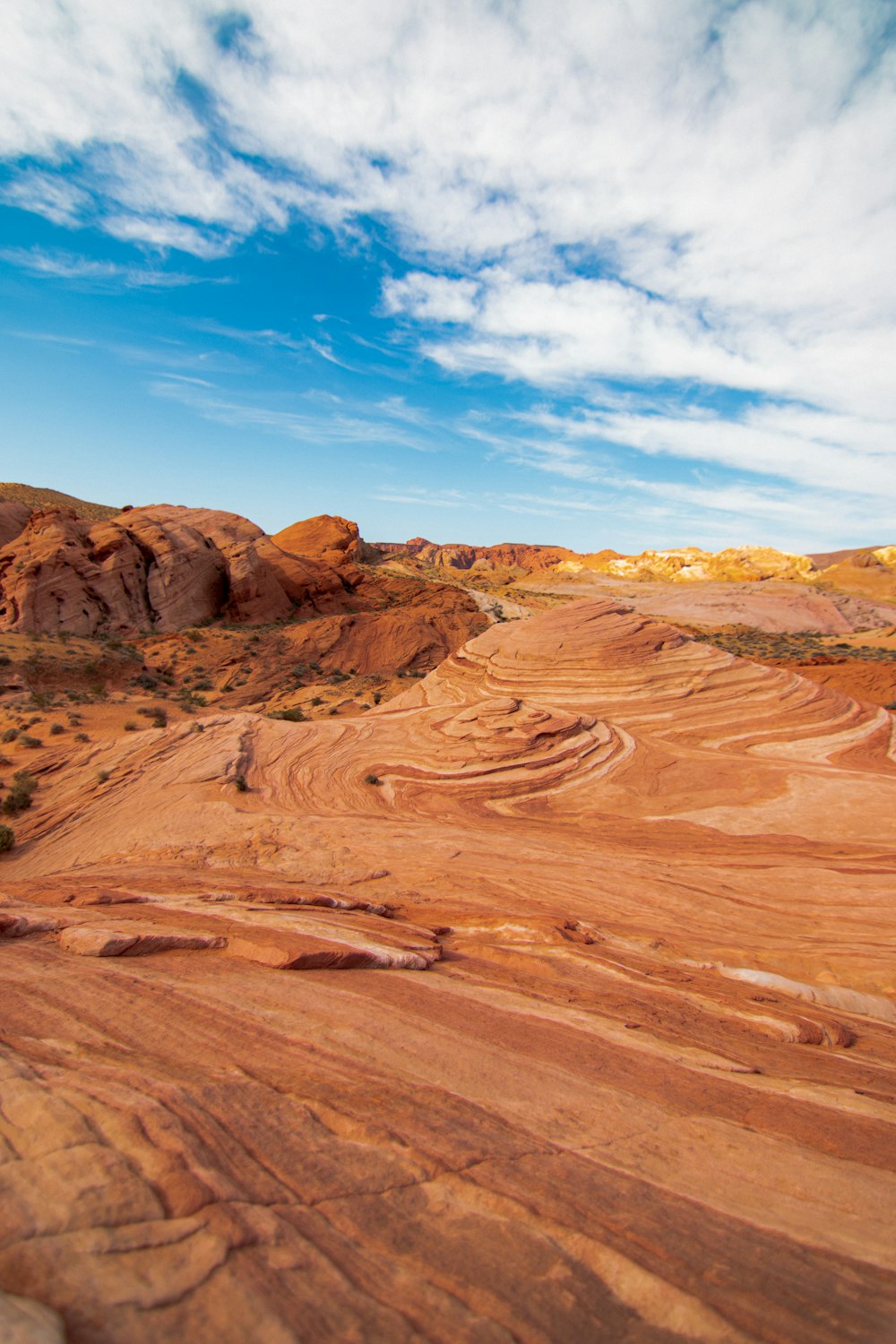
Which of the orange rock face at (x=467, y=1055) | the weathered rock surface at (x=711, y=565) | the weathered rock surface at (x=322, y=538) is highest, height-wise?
the weathered rock surface at (x=711, y=565)

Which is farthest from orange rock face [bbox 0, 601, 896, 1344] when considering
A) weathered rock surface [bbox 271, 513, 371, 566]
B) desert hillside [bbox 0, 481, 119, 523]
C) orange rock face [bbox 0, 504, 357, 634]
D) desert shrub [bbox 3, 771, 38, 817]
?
desert hillside [bbox 0, 481, 119, 523]

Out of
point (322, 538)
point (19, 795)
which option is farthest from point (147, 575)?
point (19, 795)

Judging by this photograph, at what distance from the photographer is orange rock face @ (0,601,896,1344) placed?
2.26 m

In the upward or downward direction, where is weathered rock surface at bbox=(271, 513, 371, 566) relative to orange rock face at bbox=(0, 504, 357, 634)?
upward

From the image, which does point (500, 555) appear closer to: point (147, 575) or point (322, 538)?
point (322, 538)

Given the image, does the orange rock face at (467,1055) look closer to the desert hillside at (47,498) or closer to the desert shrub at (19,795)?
the desert shrub at (19,795)

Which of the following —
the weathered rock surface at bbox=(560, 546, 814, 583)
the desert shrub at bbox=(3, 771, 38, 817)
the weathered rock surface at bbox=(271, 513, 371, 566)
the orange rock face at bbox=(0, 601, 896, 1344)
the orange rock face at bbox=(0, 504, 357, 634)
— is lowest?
the desert shrub at bbox=(3, 771, 38, 817)

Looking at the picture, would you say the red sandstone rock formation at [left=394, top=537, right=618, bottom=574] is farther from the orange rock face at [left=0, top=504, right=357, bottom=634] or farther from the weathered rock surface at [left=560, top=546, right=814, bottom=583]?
the orange rock face at [left=0, top=504, right=357, bottom=634]

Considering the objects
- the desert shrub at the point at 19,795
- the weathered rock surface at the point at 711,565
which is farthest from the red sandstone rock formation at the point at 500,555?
the desert shrub at the point at 19,795

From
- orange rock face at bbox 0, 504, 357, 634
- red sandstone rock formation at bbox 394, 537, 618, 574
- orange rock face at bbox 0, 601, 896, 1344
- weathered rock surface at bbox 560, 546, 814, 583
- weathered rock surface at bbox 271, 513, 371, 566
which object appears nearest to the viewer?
orange rock face at bbox 0, 601, 896, 1344

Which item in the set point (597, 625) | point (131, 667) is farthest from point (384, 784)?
point (131, 667)

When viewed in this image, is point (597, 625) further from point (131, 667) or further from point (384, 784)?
point (131, 667)

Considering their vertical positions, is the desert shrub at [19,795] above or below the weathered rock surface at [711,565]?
below

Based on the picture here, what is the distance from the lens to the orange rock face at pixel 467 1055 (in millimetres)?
2256
